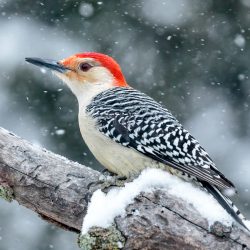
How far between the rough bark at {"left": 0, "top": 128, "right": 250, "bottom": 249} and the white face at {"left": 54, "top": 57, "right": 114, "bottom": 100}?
38.9 inches

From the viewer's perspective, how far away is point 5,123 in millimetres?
11664

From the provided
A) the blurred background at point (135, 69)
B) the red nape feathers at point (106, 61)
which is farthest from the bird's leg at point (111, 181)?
the blurred background at point (135, 69)

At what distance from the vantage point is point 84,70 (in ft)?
24.5

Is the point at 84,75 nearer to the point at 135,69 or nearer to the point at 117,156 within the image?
the point at 117,156

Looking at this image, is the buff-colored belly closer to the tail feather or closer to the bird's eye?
the tail feather

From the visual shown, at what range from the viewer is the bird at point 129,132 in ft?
20.7

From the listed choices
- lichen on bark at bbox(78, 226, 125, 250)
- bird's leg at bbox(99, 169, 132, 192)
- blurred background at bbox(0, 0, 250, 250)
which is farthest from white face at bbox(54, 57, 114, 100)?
blurred background at bbox(0, 0, 250, 250)

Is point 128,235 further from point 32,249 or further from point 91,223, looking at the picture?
point 32,249

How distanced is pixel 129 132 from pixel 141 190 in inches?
32.8

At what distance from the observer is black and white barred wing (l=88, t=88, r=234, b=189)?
6316 mm

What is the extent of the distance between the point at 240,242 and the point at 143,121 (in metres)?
1.56

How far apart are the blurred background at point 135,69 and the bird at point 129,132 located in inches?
154

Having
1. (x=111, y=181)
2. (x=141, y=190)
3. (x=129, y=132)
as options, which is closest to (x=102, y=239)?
(x=141, y=190)

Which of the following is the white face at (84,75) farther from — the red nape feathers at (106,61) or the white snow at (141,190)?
the white snow at (141,190)
